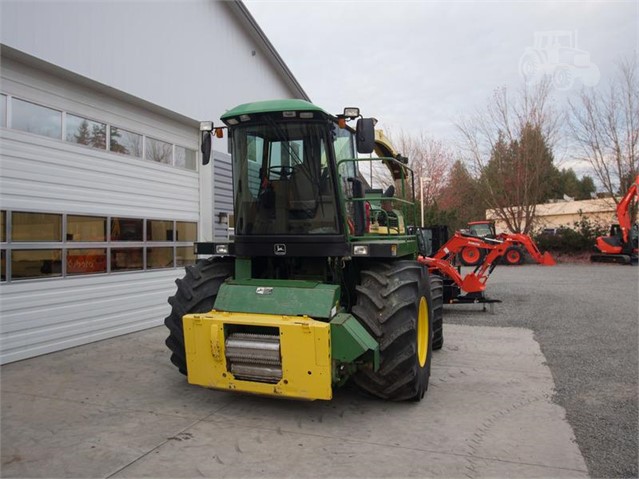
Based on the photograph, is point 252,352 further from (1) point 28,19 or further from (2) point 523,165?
(2) point 523,165

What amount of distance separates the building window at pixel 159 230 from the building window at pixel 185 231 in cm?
22

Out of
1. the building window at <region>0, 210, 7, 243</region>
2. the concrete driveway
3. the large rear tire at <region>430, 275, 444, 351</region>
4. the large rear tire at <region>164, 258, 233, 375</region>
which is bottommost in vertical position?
the concrete driveway

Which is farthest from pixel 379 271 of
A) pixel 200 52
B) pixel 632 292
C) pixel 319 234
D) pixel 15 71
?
pixel 632 292

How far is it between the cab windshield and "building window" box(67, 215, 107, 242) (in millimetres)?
3200

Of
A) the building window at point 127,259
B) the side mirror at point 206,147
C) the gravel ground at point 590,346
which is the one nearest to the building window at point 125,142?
Answer: the building window at point 127,259

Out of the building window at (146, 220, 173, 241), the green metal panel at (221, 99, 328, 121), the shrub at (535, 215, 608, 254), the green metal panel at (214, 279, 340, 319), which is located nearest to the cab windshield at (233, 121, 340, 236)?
the green metal panel at (221, 99, 328, 121)

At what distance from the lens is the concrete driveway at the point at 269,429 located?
3256mm

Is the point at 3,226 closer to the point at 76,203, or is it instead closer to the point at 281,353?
the point at 76,203

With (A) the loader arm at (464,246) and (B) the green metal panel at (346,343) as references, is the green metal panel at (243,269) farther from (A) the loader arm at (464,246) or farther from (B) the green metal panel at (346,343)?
(A) the loader arm at (464,246)

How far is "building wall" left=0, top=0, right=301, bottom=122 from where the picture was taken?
5.95 m

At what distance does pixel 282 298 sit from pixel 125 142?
4.92 metres

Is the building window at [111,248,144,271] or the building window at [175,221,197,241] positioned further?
the building window at [175,221,197,241]

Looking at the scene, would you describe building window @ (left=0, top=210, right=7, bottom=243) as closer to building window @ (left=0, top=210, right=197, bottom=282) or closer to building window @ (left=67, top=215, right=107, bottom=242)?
building window @ (left=0, top=210, right=197, bottom=282)

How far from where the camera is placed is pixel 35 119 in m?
6.20
